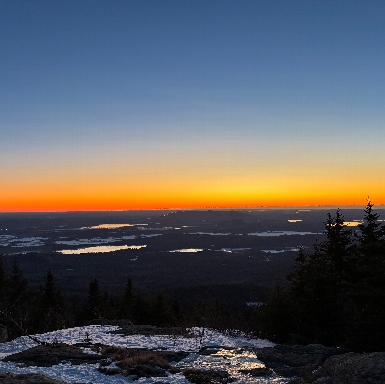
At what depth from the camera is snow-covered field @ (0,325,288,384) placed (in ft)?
29.3

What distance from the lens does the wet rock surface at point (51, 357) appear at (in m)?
10.2

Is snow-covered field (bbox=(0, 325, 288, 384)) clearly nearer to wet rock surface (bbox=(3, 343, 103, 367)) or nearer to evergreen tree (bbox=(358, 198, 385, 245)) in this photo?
wet rock surface (bbox=(3, 343, 103, 367))

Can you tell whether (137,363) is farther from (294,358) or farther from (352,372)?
(352,372)

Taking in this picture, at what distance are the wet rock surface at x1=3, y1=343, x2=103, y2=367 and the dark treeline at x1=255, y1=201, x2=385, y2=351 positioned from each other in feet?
32.3

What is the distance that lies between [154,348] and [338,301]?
37.2 ft

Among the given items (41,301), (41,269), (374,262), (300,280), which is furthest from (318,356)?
(41,269)

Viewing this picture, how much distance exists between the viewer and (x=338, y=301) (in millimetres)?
19219

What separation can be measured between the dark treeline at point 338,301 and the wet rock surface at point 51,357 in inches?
387

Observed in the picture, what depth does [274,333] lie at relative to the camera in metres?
18.9

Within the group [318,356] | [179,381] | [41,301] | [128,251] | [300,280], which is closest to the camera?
[179,381]

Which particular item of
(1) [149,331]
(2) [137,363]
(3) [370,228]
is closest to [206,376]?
(2) [137,363]

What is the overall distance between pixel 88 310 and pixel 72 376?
42.6 meters

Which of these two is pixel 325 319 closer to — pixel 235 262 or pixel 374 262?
pixel 374 262

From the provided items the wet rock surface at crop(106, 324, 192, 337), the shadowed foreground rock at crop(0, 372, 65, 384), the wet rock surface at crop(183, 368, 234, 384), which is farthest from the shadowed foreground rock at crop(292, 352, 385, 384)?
the wet rock surface at crop(106, 324, 192, 337)
